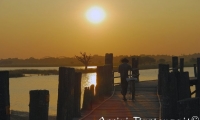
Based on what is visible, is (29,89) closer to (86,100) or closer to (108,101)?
(108,101)

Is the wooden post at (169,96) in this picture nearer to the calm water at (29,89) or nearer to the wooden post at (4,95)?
the wooden post at (4,95)

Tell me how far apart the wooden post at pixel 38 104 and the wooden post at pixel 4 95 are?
2.32 ft

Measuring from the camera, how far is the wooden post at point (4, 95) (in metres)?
8.38

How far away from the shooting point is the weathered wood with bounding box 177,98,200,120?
7018 mm

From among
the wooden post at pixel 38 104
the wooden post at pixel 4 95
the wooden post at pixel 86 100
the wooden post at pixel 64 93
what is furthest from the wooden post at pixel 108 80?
the wooden post at pixel 4 95

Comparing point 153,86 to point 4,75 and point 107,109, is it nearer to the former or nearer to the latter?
point 107,109

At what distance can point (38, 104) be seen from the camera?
914cm

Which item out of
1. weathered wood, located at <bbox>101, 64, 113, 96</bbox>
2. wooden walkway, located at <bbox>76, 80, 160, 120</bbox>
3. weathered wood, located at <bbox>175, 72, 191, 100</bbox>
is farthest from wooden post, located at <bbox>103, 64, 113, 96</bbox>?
weathered wood, located at <bbox>175, 72, 191, 100</bbox>

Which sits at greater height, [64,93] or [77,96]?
[64,93]

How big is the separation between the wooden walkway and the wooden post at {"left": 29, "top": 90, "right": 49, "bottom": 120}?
150 inches

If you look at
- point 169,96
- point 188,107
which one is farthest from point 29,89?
point 188,107

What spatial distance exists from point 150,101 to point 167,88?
7184 mm

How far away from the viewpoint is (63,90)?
11555 millimetres

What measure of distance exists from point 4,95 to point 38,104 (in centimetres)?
92
